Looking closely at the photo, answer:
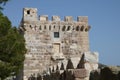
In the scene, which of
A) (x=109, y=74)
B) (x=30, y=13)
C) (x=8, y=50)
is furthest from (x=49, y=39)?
(x=109, y=74)

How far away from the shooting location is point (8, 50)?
22016mm

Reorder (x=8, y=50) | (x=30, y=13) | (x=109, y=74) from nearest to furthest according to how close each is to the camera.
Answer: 1. (x=109, y=74)
2. (x=8, y=50)
3. (x=30, y=13)

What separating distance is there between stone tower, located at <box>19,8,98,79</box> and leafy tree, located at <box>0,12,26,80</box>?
2630mm

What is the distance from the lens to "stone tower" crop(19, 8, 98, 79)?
26234 mm

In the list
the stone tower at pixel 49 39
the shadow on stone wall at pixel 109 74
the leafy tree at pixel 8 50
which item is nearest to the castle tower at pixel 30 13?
the stone tower at pixel 49 39

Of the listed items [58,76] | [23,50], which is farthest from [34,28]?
[58,76]

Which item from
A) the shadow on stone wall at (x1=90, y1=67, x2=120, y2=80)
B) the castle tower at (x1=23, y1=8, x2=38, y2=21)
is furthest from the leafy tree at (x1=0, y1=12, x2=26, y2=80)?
the shadow on stone wall at (x1=90, y1=67, x2=120, y2=80)

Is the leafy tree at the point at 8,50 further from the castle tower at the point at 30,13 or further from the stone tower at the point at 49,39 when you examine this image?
the castle tower at the point at 30,13

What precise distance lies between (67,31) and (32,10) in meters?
3.20

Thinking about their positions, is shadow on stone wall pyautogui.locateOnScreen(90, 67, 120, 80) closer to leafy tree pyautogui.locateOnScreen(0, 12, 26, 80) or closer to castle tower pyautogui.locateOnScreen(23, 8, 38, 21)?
leafy tree pyautogui.locateOnScreen(0, 12, 26, 80)

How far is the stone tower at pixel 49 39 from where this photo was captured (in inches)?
1033

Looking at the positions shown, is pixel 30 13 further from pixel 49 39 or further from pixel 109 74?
pixel 109 74

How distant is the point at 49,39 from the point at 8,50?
5.49 metres

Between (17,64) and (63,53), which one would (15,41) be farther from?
(63,53)
